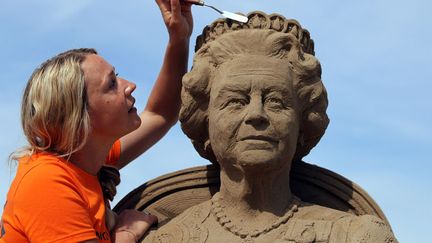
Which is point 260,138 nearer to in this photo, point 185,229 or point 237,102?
point 237,102

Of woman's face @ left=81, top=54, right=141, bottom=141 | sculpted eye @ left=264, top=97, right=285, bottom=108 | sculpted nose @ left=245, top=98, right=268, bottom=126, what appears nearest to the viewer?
woman's face @ left=81, top=54, right=141, bottom=141

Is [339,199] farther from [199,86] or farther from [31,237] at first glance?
[31,237]

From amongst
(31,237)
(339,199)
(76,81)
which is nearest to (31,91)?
(76,81)

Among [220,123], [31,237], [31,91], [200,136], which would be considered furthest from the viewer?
[200,136]

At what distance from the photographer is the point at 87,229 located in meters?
4.47

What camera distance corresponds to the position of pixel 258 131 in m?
5.01

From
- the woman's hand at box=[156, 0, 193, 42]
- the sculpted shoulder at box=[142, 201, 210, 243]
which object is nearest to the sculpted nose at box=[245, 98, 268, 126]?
the sculpted shoulder at box=[142, 201, 210, 243]

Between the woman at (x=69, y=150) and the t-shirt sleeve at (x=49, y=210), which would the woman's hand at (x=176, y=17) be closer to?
the woman at (x=69, y=150)

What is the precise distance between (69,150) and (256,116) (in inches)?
38.0

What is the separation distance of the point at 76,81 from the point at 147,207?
4.26 feet

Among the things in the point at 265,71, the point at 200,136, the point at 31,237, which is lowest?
the point at 31,237

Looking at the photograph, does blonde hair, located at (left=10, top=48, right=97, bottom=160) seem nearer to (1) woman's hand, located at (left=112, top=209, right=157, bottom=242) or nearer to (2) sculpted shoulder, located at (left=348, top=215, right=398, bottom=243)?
(1) woman's hand, located at (left=112, top=209, right=157, bottom=242)

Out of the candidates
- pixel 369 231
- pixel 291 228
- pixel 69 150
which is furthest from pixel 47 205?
pixel 369 231

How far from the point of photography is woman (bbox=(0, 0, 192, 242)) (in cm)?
444
